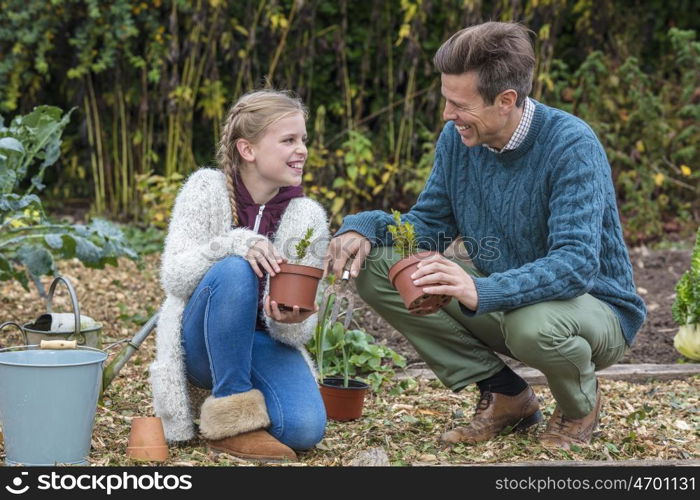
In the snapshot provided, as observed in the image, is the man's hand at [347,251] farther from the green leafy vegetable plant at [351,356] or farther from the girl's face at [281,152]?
the green leafy vegetable plant at [351,356]

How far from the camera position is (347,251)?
9.18 ft

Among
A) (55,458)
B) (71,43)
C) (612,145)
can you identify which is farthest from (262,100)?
(612,145)

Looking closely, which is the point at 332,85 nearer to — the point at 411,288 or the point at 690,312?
the point at 690,312

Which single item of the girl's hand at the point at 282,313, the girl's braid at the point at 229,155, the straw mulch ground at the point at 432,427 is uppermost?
the girl's braid at the point at 229,155

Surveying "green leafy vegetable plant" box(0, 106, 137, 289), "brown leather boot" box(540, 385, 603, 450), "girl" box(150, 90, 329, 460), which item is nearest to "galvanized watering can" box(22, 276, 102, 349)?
"green leafy vegetable plant" box(0, 106, 137, 289)

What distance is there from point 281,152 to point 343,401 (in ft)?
2.78

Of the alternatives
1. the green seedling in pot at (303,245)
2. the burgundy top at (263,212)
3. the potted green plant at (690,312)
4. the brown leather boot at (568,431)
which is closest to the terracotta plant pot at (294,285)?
the green seedling in pot at (303,245)

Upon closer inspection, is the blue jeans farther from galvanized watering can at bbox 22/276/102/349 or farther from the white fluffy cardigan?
galvanized watering can at bbox 22/276/102/349

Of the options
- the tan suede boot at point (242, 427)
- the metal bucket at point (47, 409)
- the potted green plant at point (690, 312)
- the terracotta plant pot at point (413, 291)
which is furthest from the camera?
the potted green plant at point (690, 312)

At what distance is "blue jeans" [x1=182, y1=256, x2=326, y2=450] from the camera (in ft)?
8.26

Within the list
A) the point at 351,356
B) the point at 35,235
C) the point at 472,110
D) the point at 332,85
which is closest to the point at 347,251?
the point at 472,110

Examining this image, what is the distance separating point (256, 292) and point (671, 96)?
4.84 meters

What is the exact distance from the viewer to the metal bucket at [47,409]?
234 centimetres

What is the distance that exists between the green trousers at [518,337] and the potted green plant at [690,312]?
3.37ft
